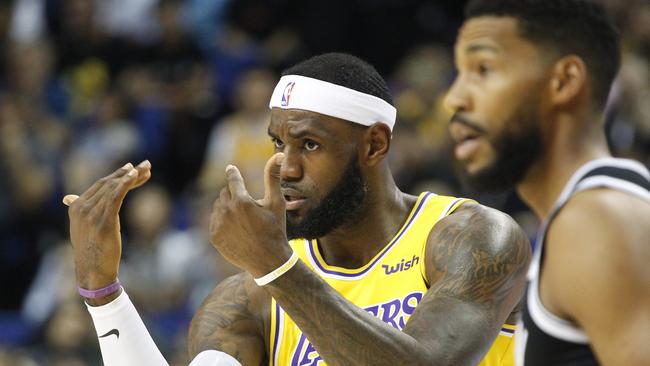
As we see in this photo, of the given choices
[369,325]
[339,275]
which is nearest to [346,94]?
[339,275]

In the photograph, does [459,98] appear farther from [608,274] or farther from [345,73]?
[345,73]

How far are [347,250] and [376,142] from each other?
530 millimetres

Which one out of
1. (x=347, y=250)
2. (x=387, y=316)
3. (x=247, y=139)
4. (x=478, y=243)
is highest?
(x=478, y=243)

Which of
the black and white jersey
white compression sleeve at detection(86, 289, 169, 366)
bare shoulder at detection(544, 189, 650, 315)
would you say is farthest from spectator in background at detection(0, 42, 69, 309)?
bare shoulder at detection(544, 189, 650, 315)

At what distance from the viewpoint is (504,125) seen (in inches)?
126

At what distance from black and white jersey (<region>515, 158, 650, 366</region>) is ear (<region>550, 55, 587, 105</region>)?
0.22m

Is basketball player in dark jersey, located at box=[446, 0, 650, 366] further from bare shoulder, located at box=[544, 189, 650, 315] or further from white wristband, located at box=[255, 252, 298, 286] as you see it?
white wristband, located at box=[255, 252, 298, 286]

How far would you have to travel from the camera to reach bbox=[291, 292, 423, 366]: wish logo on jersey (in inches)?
174

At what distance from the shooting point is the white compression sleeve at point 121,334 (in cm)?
467

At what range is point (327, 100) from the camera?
15.6 ft

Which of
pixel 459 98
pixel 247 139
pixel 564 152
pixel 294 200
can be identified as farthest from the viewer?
pixel 247 139

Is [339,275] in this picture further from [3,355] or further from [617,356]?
[3,355]

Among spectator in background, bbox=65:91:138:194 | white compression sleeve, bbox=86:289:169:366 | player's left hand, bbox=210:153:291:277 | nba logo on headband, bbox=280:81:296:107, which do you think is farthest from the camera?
spectator in background, bbox=65:91:138:194

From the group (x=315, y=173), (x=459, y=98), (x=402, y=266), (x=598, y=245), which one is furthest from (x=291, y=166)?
(x=598, y=245)
